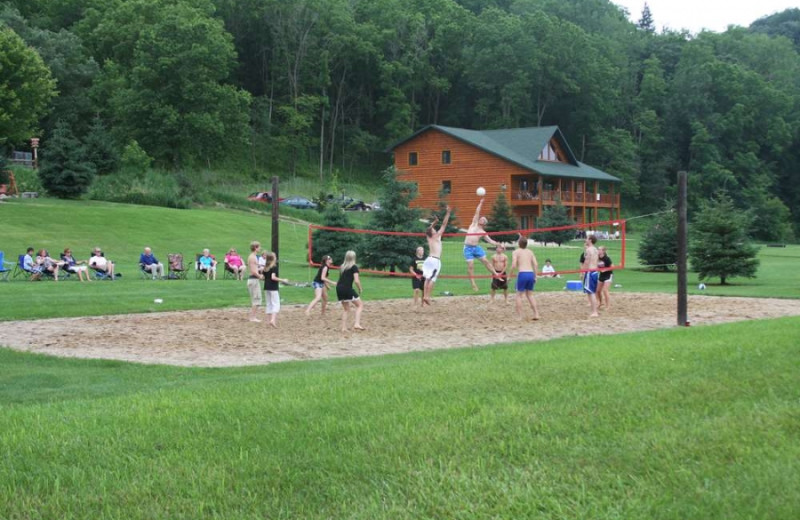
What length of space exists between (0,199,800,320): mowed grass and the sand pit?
1.93m

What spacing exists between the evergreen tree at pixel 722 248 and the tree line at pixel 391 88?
1667 inches

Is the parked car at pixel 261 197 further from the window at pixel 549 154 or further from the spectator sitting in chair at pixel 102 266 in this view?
the spectator sitting in chair at pixel 102 266

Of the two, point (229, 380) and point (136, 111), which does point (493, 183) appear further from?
point (229, 380)

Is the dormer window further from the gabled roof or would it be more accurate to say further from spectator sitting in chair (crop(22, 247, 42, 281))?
spectator sitting in chair (crop(22, 247, 42, 281))

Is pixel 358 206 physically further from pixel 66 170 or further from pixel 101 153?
pixel 66 170

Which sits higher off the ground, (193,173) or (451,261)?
(193,173)

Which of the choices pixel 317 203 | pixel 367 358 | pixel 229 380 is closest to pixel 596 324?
pixel 367 358

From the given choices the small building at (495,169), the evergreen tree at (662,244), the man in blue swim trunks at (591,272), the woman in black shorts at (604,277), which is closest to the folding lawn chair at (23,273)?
the man in blue swim trunks at (591,272)

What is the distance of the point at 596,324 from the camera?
15391 millimetres

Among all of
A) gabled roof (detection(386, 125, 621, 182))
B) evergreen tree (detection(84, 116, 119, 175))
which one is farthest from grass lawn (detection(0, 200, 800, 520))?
gabled roof (detection(386, 125, 621, 182))

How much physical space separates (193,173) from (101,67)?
18610mm

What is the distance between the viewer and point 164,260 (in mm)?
33719

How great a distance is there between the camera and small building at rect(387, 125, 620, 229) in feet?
200

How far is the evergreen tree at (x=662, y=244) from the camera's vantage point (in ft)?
109
